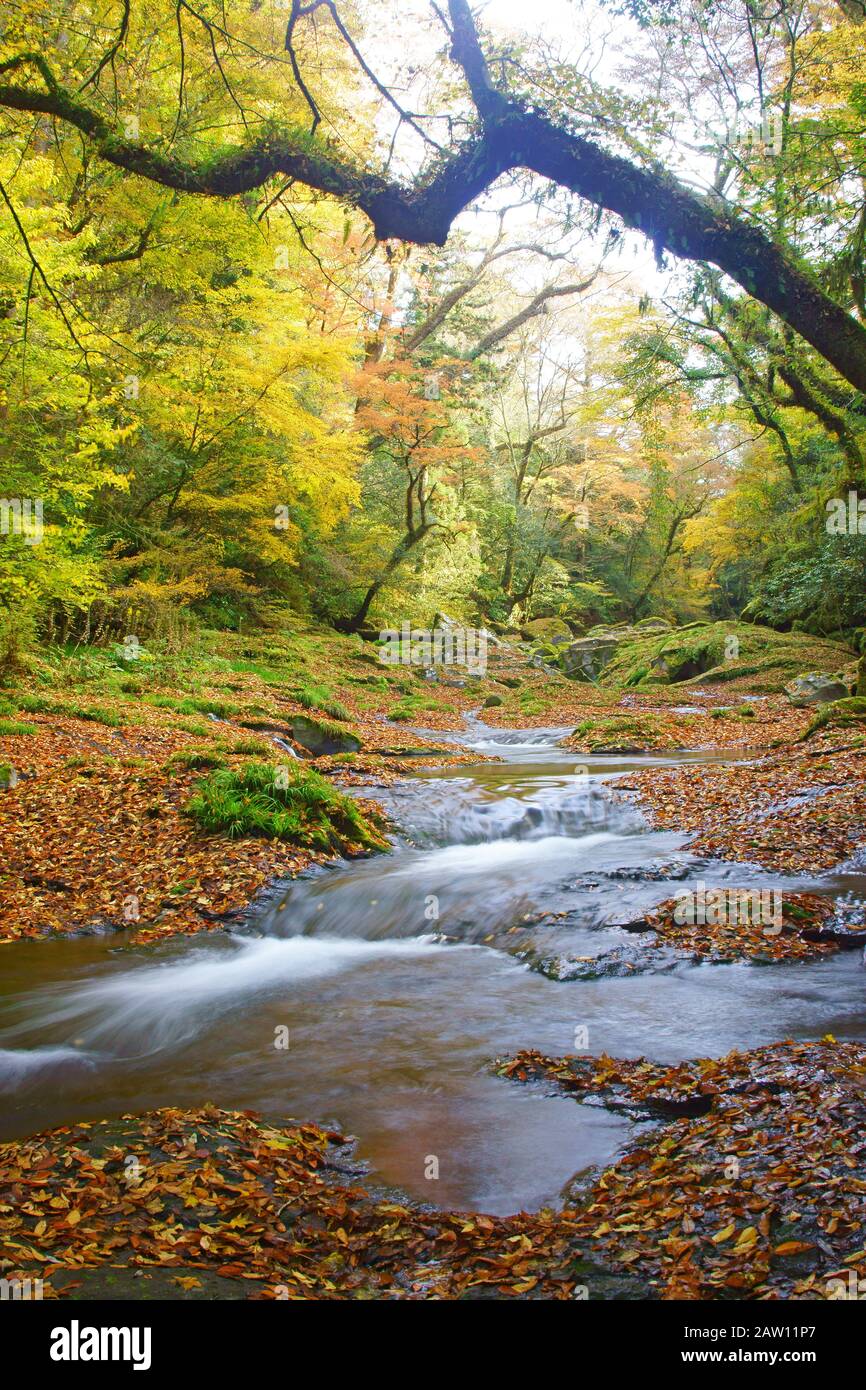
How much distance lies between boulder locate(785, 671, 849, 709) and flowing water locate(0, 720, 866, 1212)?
9.82 m

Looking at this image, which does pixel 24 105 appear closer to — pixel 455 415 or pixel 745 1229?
pixel 745 1229

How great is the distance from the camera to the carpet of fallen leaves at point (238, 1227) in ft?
8.52

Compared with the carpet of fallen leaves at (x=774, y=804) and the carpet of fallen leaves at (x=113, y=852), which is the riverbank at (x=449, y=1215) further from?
the carpet of fallen leaves at (x=774, y=804)

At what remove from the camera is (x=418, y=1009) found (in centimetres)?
524

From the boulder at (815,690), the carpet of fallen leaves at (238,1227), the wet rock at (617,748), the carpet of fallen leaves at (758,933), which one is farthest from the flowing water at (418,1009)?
the boulder at (815,690)

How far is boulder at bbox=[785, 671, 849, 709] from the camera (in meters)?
16.3

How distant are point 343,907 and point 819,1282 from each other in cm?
516

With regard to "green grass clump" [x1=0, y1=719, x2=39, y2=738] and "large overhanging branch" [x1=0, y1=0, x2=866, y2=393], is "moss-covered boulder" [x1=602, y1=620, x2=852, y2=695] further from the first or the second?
"green grass clump" [x1=0, y1=719, x2=39, y2=738]

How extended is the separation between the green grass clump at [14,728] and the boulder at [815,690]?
45.0 feet

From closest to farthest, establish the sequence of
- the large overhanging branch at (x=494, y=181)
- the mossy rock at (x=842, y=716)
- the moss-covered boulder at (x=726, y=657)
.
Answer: the large overhanging branch at (x=494, y=181), the mossy rock at (x=842, y=716), the moss-covered boulder at (x=726, y=657)

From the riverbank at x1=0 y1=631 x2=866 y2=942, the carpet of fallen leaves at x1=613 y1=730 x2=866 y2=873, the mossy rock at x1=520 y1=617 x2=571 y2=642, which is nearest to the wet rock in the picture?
the riverbank at x1=0 y1=631 x2=866 y2=942

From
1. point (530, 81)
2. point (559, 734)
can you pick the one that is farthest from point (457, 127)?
point (559, 734)

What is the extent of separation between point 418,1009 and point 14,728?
679cm

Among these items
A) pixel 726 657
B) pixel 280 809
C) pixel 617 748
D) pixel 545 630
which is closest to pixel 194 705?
pixel 280 809
